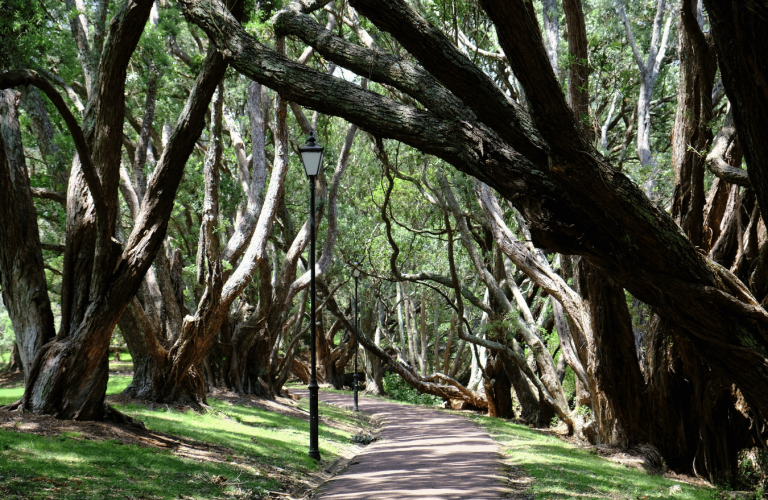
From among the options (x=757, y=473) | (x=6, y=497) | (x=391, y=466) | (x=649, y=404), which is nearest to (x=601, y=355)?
(x=649, y=404)

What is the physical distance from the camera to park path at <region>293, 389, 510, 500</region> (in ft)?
24.2

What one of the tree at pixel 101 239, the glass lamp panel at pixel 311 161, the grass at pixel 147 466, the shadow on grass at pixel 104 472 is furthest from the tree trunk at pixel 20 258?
the glass lamp panel at pixel 311 161

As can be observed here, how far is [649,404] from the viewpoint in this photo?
1066 centimetres

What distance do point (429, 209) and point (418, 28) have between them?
18.4 meters

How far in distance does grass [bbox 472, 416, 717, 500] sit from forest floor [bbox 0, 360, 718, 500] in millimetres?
17

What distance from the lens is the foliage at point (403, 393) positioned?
31188 mm

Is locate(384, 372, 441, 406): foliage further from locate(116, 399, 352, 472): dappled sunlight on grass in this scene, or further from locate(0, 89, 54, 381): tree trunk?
locate(0, 89, 54, 381): tree trunk

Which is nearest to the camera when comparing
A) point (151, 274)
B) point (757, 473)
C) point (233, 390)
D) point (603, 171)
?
point (603, 171)

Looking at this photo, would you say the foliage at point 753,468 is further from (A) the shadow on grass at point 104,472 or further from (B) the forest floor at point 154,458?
(A) the shadow on grass at point 104,472

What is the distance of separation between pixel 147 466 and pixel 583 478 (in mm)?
5350

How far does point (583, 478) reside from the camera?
27.7 feet

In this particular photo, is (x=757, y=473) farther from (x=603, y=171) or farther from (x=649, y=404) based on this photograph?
(x=603, y=171)

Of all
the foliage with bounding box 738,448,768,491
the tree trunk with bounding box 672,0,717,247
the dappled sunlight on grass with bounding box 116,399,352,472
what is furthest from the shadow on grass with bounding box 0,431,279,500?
the foliage with bounding box 738,448,768,491

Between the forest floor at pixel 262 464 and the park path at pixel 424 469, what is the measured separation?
2cm
